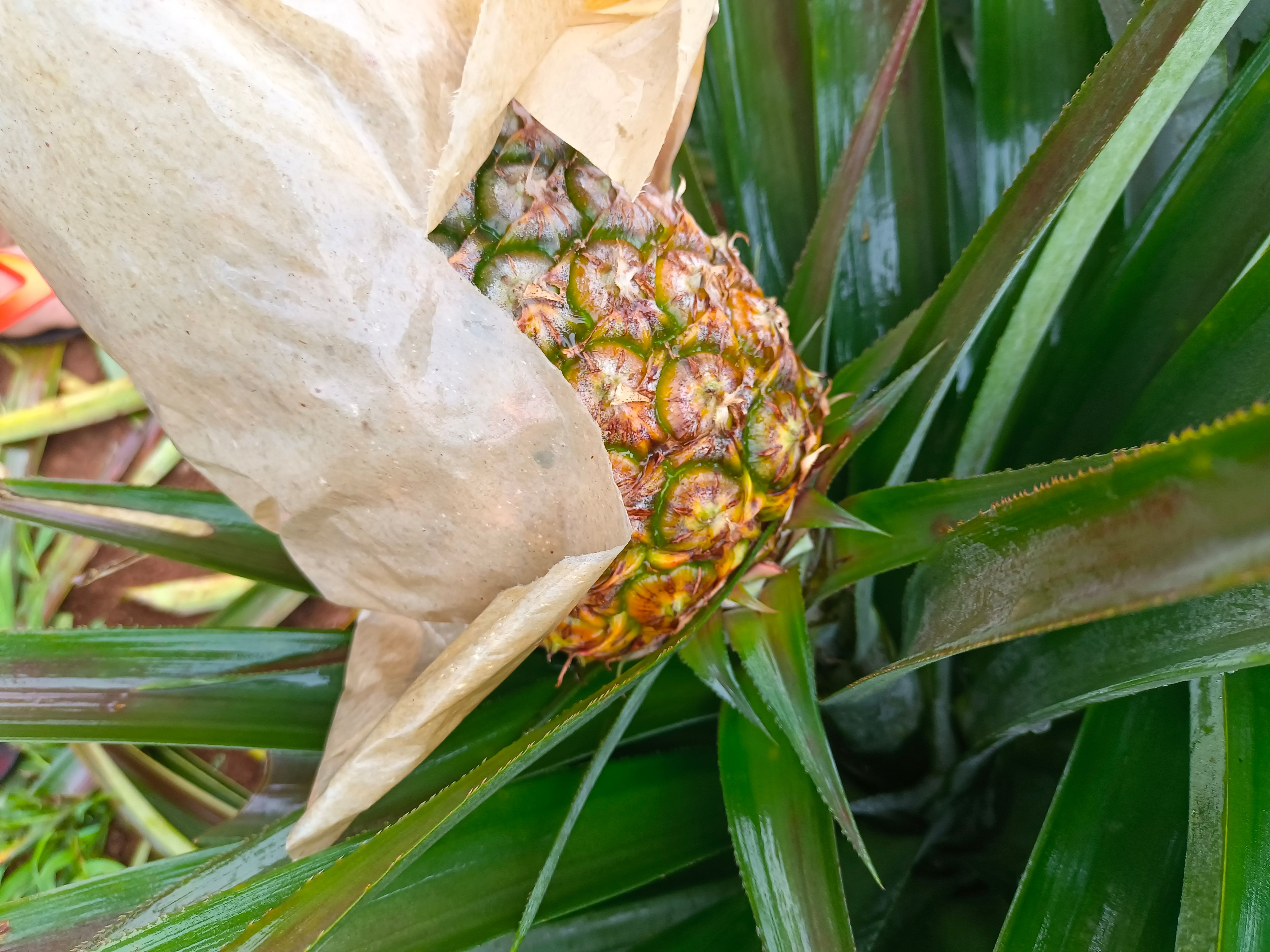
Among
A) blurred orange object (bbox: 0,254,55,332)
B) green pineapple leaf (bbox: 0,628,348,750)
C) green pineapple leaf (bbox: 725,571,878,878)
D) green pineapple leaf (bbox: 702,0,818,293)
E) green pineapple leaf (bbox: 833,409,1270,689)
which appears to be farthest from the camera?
blurred orange object (bbox: 0,254,55,332)

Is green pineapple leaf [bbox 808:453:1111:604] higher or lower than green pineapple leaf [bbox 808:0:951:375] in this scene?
lower

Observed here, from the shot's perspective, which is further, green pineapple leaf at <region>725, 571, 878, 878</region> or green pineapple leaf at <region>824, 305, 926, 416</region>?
green pineapple leaf at <region>824, 305, 926, 416</region>

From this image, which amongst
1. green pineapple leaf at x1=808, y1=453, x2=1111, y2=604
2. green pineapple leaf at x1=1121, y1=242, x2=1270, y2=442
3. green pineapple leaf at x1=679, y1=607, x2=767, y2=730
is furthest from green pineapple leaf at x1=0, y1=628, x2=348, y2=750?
green pineapple leaf at x1=1121, y1=242, x2=1270, y2=442

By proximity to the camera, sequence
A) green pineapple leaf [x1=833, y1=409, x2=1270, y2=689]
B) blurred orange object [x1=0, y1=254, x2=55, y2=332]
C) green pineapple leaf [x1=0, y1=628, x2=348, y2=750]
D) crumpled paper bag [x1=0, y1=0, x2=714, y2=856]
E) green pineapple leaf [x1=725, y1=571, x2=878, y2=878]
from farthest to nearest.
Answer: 1. blurred orange object [x1=0, y1=254, x2=55, y2=332]
2. green pineapple leaf [x1=0, y1=628, x2=348, y2=750]
3. green pineapple leaf [x1=725, y1=571, x2=878, y2=878]
4. crumpled paper bag [x1=0, y1=0, x2=714, y2=856]
5. green pineapple leaf [x1=833, y1=409, x2=1270, y2=689]

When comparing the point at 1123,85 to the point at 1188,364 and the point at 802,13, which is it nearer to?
the point at 1188,364

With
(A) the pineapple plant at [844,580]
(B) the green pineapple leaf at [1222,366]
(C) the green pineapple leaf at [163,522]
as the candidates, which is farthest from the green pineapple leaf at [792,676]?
(C) the green pineapple leaf at [163,522]

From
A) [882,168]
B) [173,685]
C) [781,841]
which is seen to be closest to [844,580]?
[781,841]

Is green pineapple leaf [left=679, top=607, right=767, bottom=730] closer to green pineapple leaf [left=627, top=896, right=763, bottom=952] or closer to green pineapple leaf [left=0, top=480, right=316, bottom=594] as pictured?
green pineapple leaf [left=627, top=896, right=763, bottom=952]

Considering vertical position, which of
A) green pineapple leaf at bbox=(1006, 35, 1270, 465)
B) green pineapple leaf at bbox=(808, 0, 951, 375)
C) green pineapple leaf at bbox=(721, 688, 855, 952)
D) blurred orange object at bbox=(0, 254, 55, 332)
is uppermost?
blurred orange object at bbox=(0, 254, 55, 332)
